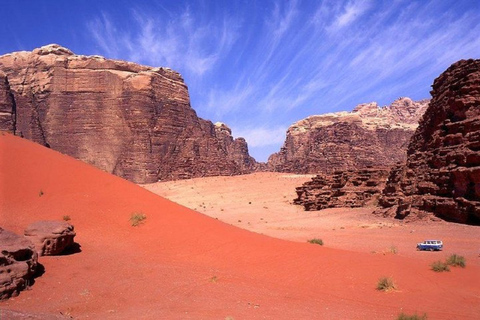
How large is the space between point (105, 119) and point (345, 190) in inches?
1739

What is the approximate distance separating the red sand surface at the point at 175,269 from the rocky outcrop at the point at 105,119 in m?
46.9

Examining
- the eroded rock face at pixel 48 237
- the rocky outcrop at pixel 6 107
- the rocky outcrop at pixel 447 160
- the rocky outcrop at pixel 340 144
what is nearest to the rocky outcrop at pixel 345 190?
the rocky outcrop at pixel 447 160

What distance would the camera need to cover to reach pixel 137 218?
1138 centimetres

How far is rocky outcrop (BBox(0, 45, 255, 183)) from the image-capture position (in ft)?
197

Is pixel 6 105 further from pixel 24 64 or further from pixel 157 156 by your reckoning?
pixel 157 156

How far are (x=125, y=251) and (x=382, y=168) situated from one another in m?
30.3

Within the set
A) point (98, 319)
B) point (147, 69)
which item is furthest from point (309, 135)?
point (98, 319)

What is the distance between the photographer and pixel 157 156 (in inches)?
2398

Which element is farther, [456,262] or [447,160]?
[447,160]

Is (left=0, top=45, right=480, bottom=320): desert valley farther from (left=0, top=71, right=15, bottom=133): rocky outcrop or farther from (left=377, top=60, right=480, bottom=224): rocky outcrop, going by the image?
(left=0, top=71, right=15, bottom=133): rocky outcrop

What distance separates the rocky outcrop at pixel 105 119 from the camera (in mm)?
60156

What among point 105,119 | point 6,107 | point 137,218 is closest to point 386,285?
point 137,218

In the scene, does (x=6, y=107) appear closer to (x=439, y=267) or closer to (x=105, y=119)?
(x=105, y=119)

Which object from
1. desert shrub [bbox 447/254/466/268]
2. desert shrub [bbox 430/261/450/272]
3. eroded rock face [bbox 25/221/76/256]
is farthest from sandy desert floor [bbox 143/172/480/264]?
eroded rock face [bbox 25/221/76/256]
